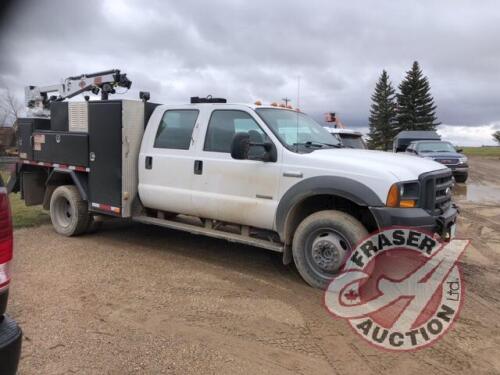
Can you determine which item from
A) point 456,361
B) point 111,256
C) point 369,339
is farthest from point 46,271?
point 456,361

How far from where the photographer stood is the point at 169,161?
233 inches

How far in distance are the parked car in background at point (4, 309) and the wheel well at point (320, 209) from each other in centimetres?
314

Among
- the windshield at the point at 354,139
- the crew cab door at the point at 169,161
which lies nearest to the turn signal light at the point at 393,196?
the crew cab door at the point at 169,161

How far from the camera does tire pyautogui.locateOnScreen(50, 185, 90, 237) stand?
6.91 m

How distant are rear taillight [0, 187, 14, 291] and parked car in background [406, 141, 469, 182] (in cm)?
1597

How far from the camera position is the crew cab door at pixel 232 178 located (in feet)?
16.8

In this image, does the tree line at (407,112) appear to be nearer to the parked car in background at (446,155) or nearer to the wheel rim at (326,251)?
the parked car in background at (446,155)

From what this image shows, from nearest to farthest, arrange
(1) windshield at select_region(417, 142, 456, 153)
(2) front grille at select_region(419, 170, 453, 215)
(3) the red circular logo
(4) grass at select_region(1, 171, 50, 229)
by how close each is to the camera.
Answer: (3) the red circular logo, (2) front grille at select_region(419, 170, 453, 215), (4) grass at select_region(1, 171, 50, 229), (1) windshield at select_region(417, 142, 456, 153)

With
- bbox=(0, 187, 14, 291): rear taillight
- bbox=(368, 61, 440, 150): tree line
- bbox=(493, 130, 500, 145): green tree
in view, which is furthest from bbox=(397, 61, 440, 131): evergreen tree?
bbox=(0, 187, 14, 291): rear taillight

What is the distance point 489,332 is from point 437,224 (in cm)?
116

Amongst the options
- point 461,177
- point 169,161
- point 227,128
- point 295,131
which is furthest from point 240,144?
point 461,177

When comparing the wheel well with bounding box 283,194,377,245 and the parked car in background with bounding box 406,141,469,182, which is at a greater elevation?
the parked car in background with bounding box 406,141,469,182

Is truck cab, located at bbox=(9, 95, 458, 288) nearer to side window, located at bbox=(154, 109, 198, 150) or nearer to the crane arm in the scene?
side window, located at bbox=(154, 109, 198, 150)

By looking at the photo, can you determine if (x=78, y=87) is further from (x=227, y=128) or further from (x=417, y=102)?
(x=417, y=102)
